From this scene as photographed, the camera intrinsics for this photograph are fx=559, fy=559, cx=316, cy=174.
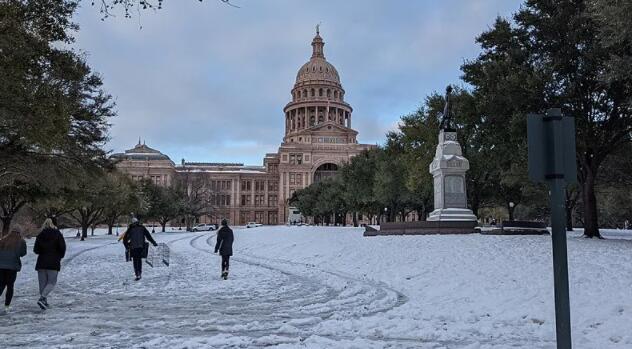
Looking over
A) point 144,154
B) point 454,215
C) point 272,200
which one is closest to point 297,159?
point 272,200

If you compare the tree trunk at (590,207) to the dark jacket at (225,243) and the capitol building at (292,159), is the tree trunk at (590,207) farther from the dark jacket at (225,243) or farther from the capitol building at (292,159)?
the capitol building at (292,159)

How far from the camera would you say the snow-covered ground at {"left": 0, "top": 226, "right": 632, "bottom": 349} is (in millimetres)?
7699

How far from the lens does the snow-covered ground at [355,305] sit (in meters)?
7.70

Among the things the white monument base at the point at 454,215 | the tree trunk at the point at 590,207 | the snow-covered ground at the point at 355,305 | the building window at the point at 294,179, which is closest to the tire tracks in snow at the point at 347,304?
the snow-covered ground at the point at 355,305

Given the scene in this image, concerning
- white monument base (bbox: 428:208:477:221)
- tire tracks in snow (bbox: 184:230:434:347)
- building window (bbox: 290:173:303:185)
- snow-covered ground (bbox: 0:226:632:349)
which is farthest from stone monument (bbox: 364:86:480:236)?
building window (bbox: 290:173:303:185)

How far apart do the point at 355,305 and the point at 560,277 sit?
6373 mm

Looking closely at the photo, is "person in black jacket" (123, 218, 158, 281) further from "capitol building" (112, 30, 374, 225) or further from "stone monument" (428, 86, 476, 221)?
"capitol building" (112, 30, 374, 225)

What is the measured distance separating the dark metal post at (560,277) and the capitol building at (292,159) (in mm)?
140263

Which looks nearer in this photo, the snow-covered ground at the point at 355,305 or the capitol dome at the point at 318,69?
the snow-covered ground at the point at 355,305

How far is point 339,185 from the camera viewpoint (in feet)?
243

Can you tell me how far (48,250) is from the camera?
10961 millimetres

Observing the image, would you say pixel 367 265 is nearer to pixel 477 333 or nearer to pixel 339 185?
pixel 477 333

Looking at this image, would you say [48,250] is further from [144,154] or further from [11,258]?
[144,154]

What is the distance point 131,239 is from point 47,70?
5.88 m
